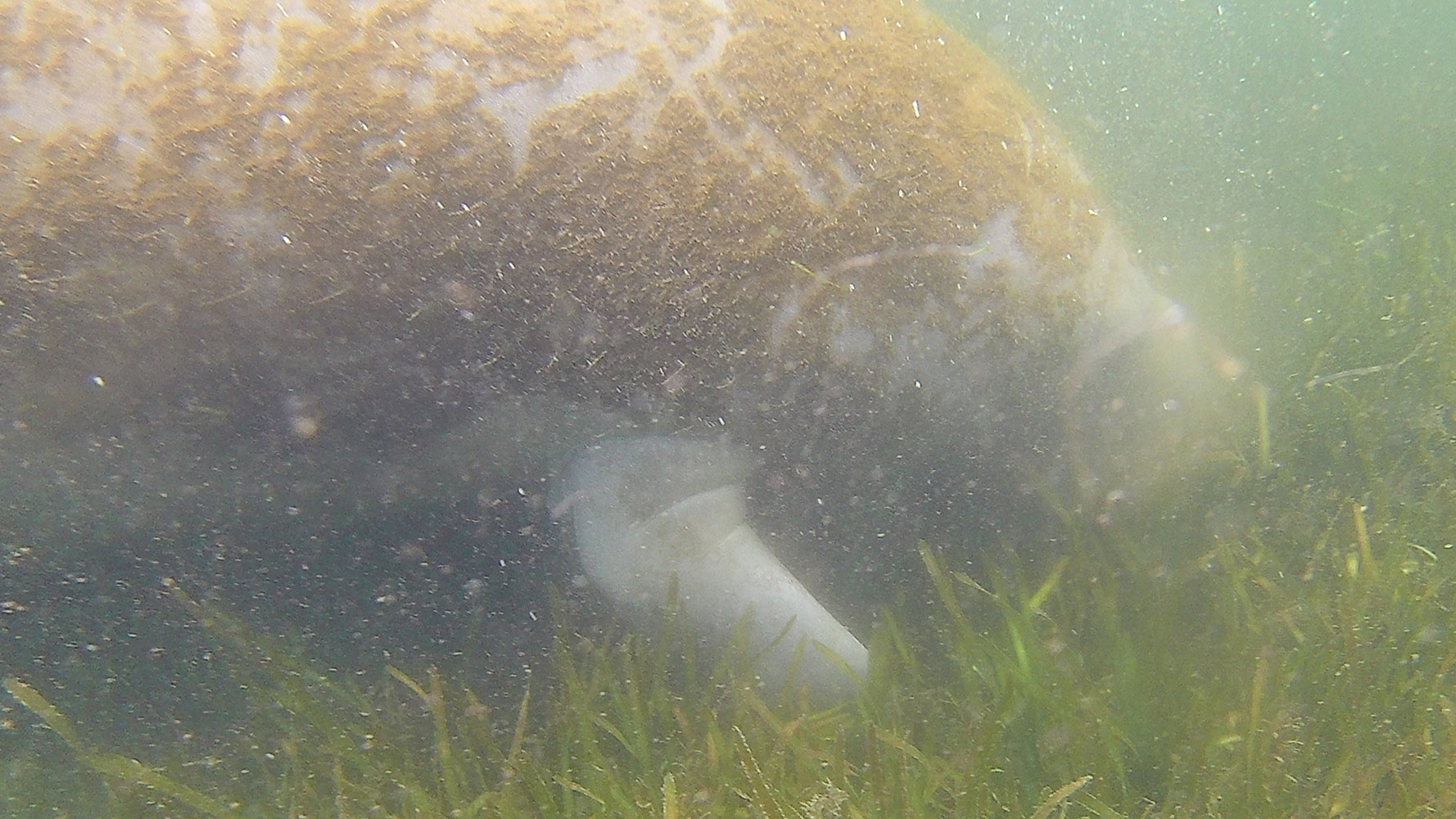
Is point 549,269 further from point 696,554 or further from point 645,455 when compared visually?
point 696,554

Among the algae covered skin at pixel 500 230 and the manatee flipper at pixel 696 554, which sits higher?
the algae covered skin at pixel 500 230

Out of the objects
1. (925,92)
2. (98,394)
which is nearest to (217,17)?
(98,394)

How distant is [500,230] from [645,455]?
0.65m

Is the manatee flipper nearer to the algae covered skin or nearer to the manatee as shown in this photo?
the manatee

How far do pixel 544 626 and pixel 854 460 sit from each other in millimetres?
1064

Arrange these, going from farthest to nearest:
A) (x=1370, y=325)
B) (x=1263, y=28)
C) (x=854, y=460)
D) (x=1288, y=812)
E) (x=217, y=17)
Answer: (x=1263, y=28) < (x=1370, y=325) < (x=854, y=460) < (x=1288, y=812) < (x=217, y=17)

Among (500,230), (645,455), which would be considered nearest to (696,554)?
(645,455)

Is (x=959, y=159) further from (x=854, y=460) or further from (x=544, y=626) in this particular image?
(x=544, y=626)

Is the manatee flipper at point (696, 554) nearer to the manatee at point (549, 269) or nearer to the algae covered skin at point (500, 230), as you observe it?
the manatee at point (549, 269)

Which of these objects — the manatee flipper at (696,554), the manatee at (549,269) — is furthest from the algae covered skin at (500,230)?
the manatee flipper at (696,554)

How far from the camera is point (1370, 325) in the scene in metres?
3.15

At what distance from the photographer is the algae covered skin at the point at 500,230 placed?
1.36 m

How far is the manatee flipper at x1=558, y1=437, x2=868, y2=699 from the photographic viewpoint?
184cm

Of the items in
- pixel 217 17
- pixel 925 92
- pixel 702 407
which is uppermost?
pixel 217 17
